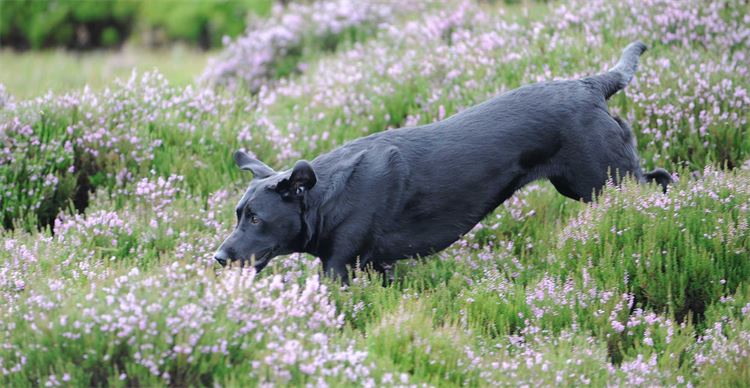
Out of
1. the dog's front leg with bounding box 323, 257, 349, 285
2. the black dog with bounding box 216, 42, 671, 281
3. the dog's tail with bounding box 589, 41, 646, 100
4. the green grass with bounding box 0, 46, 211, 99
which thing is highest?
the dog's tail with bounding box 589, 41, 646, 100

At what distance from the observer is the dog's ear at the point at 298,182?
4539 mm

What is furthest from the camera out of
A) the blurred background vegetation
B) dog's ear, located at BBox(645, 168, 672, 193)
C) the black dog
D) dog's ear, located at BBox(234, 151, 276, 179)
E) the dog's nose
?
the blurred background vegetation

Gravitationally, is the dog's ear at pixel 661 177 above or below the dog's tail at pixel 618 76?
below

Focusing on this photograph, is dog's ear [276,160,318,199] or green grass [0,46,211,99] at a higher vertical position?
dog's ear [276,160,318,199]

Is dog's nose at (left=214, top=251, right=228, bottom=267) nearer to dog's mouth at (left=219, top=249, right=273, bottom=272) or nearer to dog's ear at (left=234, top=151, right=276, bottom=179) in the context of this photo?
dog's mouth at (left=219, top=249, right=273, bottom=272)

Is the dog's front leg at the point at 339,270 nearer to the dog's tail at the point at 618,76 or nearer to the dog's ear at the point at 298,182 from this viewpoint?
the dog's ear at the point at 298,182

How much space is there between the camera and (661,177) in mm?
5645

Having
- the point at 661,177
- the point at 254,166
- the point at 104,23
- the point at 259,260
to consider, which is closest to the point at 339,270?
the point at 259,260

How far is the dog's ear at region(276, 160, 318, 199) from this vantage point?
4.54 metres

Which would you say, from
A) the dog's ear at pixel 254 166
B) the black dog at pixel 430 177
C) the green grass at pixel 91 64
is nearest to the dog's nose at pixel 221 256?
the black dog at pixel 430 177

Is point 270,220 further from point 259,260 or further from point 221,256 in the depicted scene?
point 221,256

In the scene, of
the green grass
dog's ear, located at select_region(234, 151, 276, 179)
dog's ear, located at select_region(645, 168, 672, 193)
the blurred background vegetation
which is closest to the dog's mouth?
dog's ear, located at select_region(234, 151, 276, 179)

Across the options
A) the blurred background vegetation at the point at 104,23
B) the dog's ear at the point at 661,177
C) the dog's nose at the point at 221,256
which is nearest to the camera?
the dog's nose at the point at 221,256

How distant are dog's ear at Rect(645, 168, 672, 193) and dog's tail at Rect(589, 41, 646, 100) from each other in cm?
62
